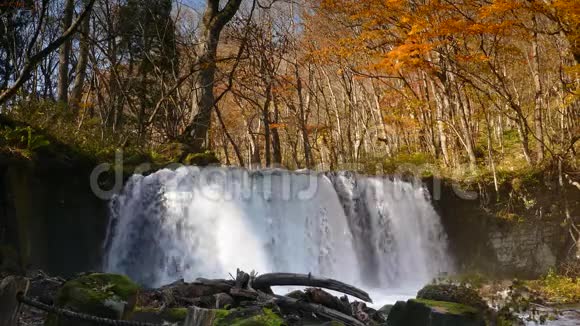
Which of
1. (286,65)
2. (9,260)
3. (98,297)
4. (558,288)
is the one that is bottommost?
(558,288)

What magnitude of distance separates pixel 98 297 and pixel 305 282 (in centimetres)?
325

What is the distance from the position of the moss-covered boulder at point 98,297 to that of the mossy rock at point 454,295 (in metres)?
3.42

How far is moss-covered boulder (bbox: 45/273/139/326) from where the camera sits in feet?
13.0

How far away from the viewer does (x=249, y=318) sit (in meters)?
4.66

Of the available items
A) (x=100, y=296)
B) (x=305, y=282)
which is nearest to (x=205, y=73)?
(x=305, y=282)

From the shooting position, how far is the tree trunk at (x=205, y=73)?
1356 centimetres

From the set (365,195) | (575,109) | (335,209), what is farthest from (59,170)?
(575,109)

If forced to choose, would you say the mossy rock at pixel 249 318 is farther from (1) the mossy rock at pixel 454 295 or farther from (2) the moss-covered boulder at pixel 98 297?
(1) the mossy rock at pixel 454 295

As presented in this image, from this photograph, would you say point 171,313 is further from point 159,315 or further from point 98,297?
point 98,297

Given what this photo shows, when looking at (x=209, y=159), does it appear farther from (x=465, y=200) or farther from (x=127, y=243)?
(x=465, y=200)

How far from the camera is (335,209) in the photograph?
39.4 feet

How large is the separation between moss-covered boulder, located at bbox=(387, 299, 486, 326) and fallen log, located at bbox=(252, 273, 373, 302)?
4.10ft

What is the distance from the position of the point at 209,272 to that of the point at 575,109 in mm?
12817

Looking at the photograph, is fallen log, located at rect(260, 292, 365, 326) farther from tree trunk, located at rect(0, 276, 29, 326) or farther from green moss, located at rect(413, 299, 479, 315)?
tree trunk, located at rect(0, 276, 29, 326)
